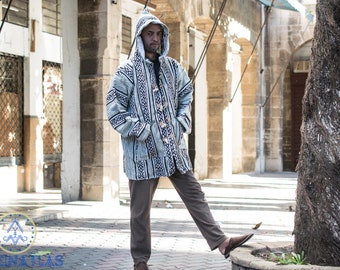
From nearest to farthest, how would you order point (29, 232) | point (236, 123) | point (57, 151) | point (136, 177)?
point (136, 177) < point (29, 232) < point (57, 151) < point (236, 123)

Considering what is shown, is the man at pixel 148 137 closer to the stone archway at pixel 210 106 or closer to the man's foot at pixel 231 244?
the man's foot at pixel 231 244

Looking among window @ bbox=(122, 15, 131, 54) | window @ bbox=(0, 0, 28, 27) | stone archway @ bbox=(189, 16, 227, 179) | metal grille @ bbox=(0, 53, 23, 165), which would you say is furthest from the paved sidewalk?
window @ bbox=(122, 15, 131, 54)

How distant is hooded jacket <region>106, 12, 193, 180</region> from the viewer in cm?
496

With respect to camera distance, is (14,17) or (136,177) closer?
(136,177)

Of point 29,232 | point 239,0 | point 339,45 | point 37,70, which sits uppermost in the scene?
point 239,0

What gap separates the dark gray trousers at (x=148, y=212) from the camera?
4.99 metres

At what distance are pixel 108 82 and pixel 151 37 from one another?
663 centimetres

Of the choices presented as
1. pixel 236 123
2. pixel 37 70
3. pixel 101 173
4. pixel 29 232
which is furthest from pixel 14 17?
pixel 236 123

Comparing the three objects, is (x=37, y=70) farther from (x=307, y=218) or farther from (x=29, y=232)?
(x=307, y=218)

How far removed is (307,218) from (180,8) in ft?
37.2

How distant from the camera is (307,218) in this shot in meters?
4.34

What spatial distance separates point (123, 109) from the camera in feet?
16.3
